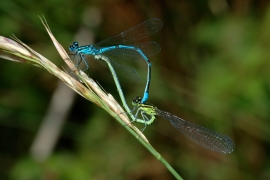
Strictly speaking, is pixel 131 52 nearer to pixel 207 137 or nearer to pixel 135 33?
pixel 135 33

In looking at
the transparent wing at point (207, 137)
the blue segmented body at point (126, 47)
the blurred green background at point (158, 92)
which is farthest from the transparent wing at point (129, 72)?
the blurred green background at point (158, 92)

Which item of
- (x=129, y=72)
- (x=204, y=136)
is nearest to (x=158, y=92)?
(x=129, y=72)

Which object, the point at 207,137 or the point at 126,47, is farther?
the point at 126,47

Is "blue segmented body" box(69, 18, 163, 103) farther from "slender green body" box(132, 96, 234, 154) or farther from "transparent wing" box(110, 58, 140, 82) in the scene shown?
"slender green body" box(132, 96, 234, 154)

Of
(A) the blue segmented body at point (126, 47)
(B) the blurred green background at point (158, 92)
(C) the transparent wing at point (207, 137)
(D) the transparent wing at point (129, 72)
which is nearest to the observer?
(C) the transparent wing at point (207, 137)

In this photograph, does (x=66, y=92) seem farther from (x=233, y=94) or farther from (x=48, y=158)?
(x=233, y=94)

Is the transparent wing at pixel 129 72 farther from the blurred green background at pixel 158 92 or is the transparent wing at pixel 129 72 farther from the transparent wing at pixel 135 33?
the blurred green background at pixel 158 92
